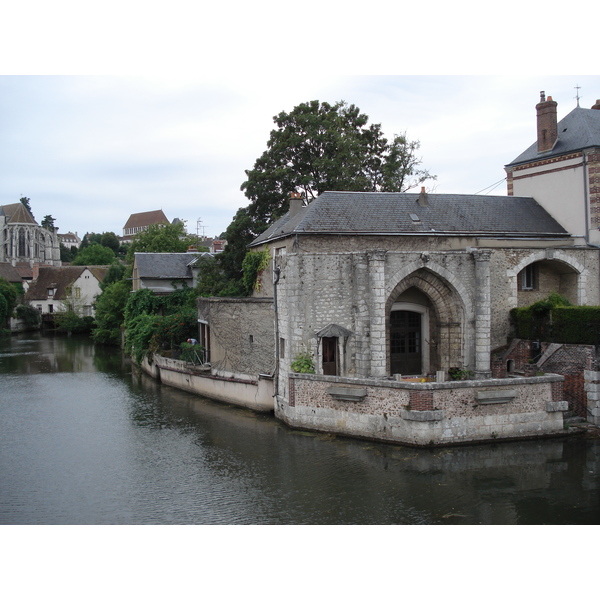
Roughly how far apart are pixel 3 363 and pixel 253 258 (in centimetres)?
1925

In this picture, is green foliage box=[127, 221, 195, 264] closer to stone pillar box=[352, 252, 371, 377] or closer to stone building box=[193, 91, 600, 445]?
stone building box=[193, 91, 600, 445]

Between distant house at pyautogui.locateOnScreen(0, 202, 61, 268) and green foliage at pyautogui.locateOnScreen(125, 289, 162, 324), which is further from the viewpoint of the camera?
distant house at pyautogui.locateOnScreen(0, 202, 61, 268)

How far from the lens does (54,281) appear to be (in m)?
61.0

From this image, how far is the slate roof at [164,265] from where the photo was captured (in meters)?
37.4

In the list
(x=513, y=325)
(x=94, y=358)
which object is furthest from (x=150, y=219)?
(x=513, y=325)

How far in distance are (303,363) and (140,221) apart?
109 m

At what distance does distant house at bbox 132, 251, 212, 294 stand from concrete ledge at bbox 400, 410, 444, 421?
23996mm

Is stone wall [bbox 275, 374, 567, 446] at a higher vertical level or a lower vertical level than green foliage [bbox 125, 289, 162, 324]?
lower

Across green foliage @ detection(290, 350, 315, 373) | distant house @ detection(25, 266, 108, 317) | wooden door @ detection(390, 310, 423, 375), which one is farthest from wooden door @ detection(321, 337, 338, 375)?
distant house @ detection(25, 266, 108, 317)

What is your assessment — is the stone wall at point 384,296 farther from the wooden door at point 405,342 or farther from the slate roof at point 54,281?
the slate roof at point 54,281

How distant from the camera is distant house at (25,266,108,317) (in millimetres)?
58750

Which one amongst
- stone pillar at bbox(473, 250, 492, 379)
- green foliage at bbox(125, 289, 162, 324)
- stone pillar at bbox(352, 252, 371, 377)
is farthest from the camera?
A: green foliage at bbox(125, 289, 162, 324)

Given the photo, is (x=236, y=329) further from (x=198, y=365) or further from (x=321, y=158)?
(x=321, y=158)

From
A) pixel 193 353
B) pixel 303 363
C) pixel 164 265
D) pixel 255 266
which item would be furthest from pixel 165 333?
pixel 303 363
